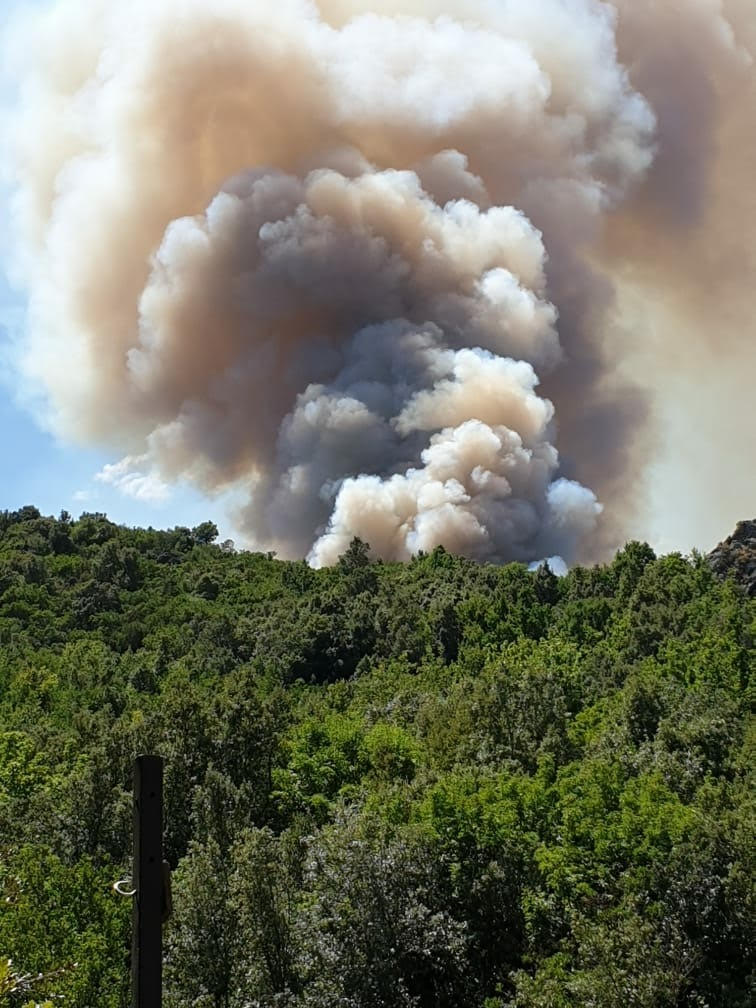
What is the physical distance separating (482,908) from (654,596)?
59.7m

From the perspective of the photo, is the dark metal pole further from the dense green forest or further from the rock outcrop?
the rock outcrop

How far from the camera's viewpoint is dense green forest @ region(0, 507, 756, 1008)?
76.1ft

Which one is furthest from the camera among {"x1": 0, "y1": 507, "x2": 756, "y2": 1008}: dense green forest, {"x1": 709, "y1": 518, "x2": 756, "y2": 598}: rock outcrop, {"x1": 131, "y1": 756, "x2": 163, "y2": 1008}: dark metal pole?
{"x1": 709, "y1": 518, "x2": 756, "y2": 598}: rock outcrop

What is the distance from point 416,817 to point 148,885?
96.1 ft

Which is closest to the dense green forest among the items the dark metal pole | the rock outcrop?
the dark metal pole

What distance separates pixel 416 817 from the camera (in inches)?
1286

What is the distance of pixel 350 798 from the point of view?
4206cm

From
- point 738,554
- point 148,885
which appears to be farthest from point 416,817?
point 738,554

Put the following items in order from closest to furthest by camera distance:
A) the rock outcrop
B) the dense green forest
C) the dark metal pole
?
1. the dark metal pole
2. the dense green forest
3. the rock outcrop

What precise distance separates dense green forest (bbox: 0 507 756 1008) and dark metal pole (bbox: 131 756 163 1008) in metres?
3.83

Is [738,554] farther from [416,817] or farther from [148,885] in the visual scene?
[148,885]

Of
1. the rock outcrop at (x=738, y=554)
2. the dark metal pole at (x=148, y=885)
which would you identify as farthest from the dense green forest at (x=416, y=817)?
the rock outcrop at (x=738, y=554)

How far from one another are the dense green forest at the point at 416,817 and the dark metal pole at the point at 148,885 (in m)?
3.83

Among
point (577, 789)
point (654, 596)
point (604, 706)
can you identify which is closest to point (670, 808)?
point (577, 789)
